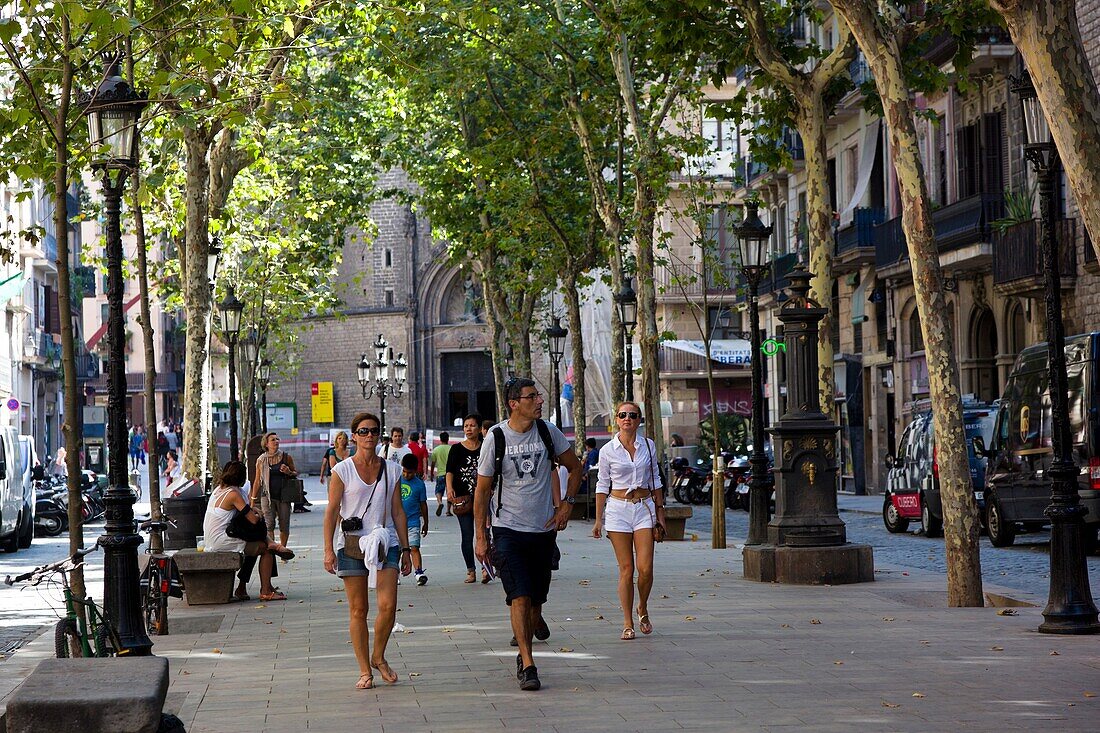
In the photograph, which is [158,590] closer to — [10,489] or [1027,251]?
[10,489]

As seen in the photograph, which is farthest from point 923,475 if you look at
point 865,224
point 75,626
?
point 75,626

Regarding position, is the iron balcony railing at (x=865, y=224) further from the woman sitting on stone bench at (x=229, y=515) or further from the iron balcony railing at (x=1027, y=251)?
the woman sitting on stone bench at (x=229, y=515)

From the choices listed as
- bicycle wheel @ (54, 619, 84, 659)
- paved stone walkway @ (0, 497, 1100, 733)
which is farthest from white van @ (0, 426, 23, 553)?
bicycle wheel @ (54, 619, 84, 659)

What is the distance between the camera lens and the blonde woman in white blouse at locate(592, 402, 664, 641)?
12.3 metres

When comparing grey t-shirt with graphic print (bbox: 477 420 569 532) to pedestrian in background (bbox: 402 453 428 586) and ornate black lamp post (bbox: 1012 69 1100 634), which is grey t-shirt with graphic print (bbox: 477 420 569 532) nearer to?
ornate black lamp post (bbox: 1012 69 1100 634)

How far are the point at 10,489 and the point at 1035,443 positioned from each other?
49.5ft

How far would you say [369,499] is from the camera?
10.2 metres

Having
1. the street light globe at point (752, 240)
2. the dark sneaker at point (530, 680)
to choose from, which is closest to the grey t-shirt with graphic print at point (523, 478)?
the dark sneaker at point (530, 680)

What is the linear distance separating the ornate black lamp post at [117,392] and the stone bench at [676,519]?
43.5 feet

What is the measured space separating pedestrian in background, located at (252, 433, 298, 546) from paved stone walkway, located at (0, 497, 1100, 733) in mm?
5244

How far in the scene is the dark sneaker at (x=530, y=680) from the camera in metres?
9.59

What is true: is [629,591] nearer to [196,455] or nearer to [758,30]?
[758,30]

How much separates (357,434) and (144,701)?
3.61m

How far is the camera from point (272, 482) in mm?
22078
